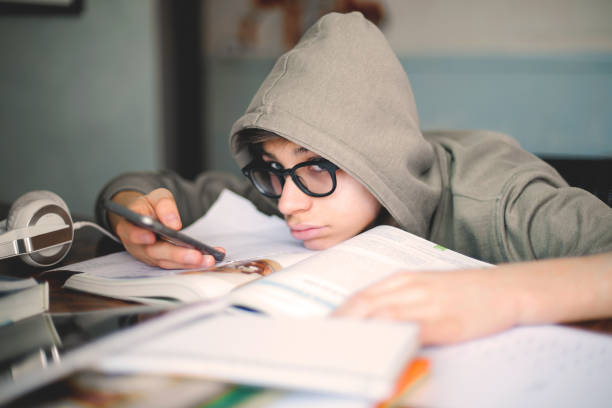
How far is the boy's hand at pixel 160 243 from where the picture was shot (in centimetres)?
68

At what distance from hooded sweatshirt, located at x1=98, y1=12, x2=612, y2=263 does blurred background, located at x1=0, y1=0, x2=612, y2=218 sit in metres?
1.59

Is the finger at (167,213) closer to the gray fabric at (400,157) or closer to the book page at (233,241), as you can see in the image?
the book page at (233,241)

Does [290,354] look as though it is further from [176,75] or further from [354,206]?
[176,75]

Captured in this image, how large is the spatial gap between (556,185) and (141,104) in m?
2.38

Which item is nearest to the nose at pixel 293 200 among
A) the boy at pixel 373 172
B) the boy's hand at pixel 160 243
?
the boy at pixel 373 172

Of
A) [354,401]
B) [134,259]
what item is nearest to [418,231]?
[134,259]

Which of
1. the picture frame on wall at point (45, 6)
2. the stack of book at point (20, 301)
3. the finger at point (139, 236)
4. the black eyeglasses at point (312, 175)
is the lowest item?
the stack of book at point (20, 301)

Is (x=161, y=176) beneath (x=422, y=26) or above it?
beneath

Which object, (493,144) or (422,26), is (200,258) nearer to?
(493,144)

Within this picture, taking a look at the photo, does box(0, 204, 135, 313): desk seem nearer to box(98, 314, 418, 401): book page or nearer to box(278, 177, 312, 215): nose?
box(98, 314, 418, 401): book page

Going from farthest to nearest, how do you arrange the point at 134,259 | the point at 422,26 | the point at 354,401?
the point at 422,26 < the point at 134,259 < the point at 354,401

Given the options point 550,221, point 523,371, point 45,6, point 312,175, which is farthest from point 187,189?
point 45,6

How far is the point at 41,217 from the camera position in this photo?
76 centimetres

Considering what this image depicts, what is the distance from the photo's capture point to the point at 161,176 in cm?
130
